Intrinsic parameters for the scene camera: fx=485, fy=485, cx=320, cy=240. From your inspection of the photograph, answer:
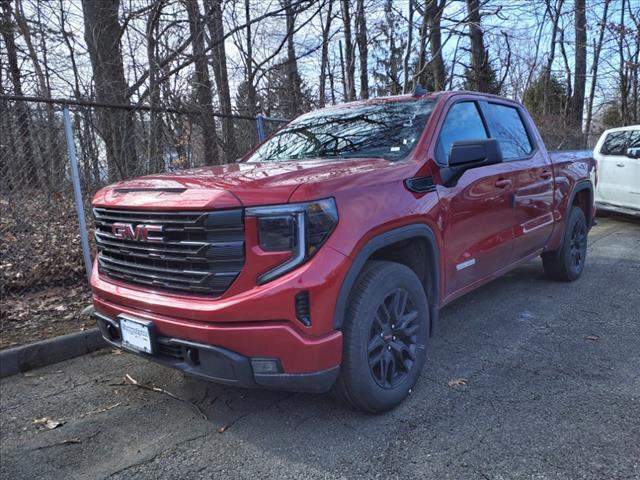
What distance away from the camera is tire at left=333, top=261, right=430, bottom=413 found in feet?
8.18

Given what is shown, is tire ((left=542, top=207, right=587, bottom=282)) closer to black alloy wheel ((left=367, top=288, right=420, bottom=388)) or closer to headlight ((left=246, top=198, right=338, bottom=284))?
black alloy wheel ((left=367, top=288, right=420, bottom=388))

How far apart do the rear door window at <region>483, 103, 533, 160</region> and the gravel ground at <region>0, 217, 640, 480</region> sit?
1.58m

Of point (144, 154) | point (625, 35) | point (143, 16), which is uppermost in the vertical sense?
point (625, 35)

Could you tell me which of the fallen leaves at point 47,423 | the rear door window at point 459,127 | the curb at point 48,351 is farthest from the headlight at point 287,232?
the curb at point 48,351

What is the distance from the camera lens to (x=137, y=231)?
2.64 metres

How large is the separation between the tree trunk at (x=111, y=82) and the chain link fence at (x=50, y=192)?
0.05 ft

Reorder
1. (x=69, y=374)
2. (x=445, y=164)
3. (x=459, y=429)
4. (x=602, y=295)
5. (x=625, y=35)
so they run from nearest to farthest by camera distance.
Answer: (x=459, y=429)
(x=445, y=164)
(x=69, y=374)
(x=602, y=295)
(x=625, y=35)

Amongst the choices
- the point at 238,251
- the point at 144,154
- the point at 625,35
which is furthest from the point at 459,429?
the point at 625,35

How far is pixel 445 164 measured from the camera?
128 inches

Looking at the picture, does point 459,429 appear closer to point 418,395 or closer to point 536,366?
point 418,395

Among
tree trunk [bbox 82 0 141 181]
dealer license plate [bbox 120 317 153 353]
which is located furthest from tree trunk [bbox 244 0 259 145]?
dealer license plate [bbox 120 317 153 353]

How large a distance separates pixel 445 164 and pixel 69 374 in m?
3.09

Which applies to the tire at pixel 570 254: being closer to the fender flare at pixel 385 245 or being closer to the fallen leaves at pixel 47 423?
the fender flare at pixel 385 245

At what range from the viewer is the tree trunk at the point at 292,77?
883cm
